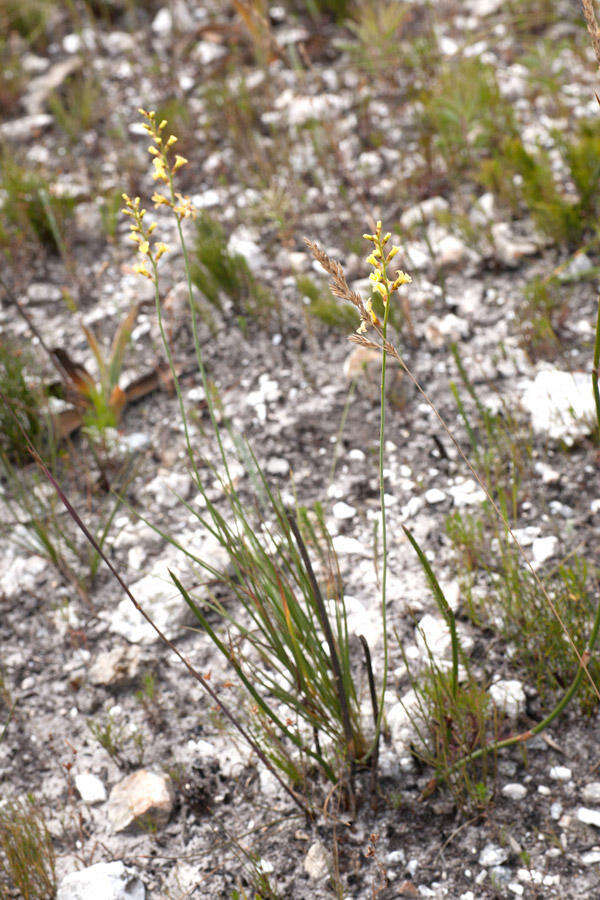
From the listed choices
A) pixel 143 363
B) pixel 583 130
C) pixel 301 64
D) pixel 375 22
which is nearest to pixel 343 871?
pixel 143 363

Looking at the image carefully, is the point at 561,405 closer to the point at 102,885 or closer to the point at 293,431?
the point at 293,431

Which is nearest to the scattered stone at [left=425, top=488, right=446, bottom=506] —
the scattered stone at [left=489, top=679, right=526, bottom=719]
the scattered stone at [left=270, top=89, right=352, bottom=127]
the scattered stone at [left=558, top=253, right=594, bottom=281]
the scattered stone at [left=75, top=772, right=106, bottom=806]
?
the scattered stone at [left=489, top=679, right=526, bottom=719]

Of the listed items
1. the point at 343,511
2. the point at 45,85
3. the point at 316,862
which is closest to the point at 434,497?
the point at 343,511

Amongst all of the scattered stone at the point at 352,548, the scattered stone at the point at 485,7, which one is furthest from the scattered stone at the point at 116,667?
the scattered stone at the point at 485,7

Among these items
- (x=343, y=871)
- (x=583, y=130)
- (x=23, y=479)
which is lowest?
(x=343, y=871)

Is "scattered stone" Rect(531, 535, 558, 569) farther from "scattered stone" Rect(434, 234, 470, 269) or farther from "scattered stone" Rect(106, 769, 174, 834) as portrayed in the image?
"scattered stone" Rect(434, 234, 470, 269)

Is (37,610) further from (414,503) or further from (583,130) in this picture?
(583,130)
